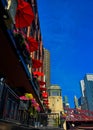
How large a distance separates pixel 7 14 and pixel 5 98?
12.0 feet

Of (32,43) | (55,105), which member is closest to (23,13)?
(32,43)

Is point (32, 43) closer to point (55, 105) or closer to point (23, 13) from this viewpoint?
point (23, 13)

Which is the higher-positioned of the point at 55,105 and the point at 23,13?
the point at 23,13

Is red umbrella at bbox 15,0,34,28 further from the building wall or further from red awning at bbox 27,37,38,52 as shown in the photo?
the building wall

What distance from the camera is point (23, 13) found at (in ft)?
32.5

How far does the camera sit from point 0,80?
4145 mm

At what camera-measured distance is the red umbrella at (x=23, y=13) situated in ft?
31.8

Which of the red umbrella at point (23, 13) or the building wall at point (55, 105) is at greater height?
the red umbrella at point (23, 13)

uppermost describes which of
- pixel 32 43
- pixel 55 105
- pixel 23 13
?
pixel 23 13

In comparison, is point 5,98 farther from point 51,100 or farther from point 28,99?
point 51,100

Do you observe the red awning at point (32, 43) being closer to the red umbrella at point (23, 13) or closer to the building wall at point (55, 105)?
the red umbrella at point (23, 13)

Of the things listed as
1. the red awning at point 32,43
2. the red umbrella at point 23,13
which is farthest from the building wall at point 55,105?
the red umbrella at point 23,13

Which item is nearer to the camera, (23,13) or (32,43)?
(23,13)

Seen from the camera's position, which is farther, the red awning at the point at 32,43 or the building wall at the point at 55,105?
the building wall at the point at 55,105
